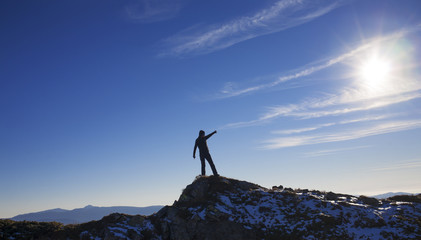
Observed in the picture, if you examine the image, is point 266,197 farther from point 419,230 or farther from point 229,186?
point 419,230

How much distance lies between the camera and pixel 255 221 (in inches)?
752

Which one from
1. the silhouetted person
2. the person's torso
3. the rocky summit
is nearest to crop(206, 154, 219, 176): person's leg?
the silhouetted person

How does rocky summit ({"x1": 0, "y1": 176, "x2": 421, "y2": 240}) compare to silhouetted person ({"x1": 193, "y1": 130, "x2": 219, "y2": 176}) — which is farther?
silhouetted person ({"x1": 193, "y1": 130, "x2": 219, "y2": 176})

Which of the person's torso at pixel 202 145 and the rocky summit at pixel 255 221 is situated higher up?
the person's torso at pixel 202 145

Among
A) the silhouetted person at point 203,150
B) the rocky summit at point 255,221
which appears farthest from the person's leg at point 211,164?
the rocky summit at point 255,221

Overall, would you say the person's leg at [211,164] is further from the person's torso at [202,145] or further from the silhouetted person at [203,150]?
the person's torso at [202,145]

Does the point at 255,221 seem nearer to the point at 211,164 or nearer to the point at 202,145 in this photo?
the point at 211,164

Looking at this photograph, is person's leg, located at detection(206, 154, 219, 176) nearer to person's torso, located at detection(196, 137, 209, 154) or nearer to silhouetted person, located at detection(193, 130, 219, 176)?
silhouetted person, located at detection(193, 130, 219, 176)

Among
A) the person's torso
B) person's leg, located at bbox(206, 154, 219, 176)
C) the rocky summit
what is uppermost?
the person's torso

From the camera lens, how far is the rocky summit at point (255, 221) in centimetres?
1744

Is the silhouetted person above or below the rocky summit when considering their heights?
above

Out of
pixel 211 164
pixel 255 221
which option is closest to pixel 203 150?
pixel 211 164

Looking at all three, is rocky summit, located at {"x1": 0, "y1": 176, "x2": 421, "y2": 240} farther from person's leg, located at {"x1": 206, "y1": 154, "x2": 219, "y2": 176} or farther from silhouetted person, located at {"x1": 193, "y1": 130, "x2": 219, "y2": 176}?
silhouetted person, located at {"x1": 193, "y1": 130, "x2": 219, "y2": 176}

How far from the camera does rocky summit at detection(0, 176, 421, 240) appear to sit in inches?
687
